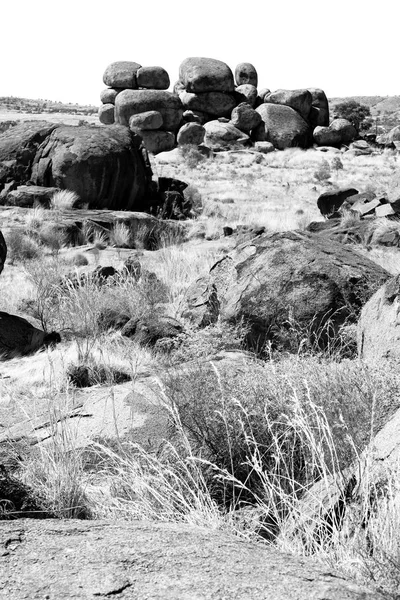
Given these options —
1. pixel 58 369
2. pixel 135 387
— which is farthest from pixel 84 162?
pixel 135 387

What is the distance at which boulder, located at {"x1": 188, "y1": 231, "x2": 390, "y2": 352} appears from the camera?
26.0ft

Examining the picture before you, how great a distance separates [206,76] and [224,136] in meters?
5.36

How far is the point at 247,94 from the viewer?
52.2 metres

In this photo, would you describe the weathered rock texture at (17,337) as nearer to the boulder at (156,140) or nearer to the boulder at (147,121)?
the boulder at (156,140)

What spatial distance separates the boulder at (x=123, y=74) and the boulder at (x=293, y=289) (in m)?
45.0

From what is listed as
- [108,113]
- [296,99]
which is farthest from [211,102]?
[108,113]

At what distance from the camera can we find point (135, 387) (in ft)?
20.1

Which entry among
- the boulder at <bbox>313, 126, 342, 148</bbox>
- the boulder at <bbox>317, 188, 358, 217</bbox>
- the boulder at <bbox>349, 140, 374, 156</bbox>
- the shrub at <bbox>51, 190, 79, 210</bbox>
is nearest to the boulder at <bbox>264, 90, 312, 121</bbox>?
the boulder at <bbox>313, 126, 342, 148</bbox>

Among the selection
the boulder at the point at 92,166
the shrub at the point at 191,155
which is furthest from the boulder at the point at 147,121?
the boulder at the point at 92,166

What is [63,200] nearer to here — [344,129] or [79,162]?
[79,162]

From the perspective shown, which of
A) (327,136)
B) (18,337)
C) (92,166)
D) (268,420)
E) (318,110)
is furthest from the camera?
(318,110)

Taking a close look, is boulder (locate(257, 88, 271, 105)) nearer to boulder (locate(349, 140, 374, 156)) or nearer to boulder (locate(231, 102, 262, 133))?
boulder (locate(231, 102, 262, 133))

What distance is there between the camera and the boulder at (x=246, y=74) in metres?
54.0

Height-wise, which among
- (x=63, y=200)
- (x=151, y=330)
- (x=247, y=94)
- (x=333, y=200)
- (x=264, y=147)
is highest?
(x=247, y=94)
